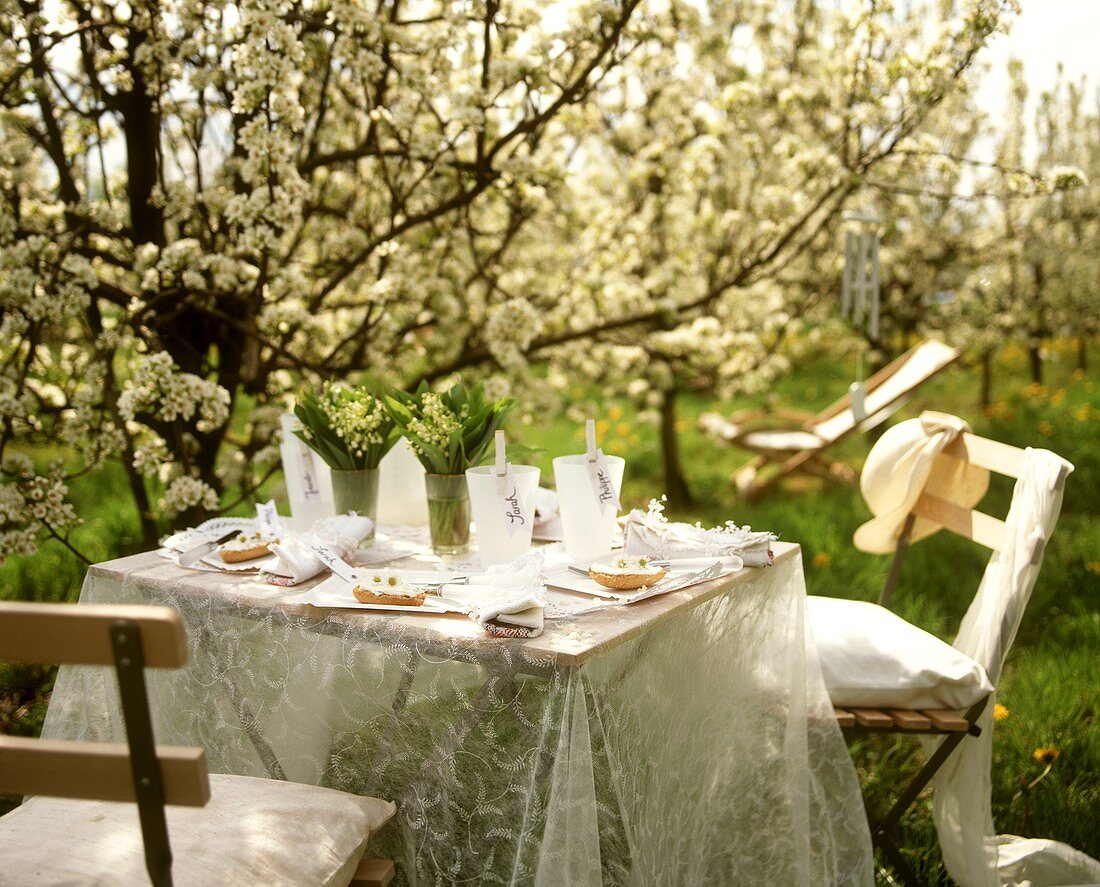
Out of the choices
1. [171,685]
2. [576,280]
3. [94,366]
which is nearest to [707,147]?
[576,280]

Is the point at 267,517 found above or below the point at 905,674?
above

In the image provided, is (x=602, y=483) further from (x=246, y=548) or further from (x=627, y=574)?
(x=246, y=548)

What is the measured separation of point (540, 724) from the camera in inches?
60.8

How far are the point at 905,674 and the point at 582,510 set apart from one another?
0.82 meters

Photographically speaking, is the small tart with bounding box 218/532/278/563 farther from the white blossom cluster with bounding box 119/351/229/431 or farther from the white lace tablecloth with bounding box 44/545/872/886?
the white blossom cluster with bounding box 119/351/229/431

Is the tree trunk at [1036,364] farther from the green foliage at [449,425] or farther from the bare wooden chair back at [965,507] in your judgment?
the green foliage at [449,425]

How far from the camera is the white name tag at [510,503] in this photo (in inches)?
80.3

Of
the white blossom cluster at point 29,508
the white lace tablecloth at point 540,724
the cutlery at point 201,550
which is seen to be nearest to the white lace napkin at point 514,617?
the white lace tablecloth at point 540,724

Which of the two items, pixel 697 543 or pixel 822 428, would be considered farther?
pixel 822 428

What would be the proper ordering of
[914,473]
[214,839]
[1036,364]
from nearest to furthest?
[214,839]
[914,473]
[1036,364]

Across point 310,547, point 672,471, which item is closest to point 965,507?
point 310,547

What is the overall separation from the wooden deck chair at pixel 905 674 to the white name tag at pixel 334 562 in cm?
107

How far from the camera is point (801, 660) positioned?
7.42 feet

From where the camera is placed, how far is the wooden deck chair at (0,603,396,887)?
120 cm
